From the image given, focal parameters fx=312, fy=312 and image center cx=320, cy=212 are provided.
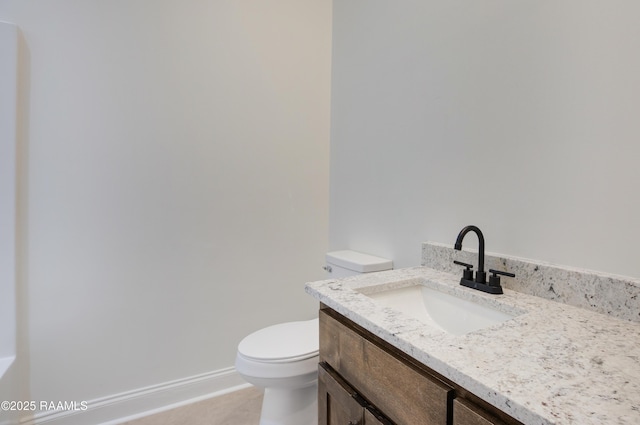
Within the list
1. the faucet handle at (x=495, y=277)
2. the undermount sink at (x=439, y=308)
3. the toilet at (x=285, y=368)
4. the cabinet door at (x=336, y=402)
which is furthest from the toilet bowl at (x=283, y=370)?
the faucet handle at (x=495, y=277)

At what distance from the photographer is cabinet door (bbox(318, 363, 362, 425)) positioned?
85 centimetres

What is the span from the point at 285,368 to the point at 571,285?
3.47ft

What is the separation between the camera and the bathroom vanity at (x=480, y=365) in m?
0.51

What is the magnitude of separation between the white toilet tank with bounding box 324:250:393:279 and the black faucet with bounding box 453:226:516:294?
0.54 metres

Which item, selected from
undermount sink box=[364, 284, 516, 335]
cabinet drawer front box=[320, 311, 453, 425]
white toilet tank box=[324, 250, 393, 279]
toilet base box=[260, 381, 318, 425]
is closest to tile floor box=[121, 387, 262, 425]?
toilet base box=[260, 381, 318, 425]

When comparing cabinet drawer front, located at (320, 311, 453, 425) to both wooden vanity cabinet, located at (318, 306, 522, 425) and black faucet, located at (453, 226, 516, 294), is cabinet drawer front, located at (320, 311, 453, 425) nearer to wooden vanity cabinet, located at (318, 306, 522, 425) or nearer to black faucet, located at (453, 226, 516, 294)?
wooden vanity cabinet, located at (318, 306, 522, 425)

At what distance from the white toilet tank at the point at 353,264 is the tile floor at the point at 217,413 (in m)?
0.87

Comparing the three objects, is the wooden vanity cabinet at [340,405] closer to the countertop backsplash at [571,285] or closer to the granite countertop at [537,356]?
the granite countertop at [537,356]

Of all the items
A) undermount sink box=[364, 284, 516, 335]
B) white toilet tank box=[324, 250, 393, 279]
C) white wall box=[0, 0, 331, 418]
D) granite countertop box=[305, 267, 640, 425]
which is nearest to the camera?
granite countertop box=[305, 267, 640, 425]

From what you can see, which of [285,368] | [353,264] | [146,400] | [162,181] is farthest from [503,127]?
[146,400]

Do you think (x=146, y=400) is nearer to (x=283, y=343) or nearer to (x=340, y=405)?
(x=283, y=343)

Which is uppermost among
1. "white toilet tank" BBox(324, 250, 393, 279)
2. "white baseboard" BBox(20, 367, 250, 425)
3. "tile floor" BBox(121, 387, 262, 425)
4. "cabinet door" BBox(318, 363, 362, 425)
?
"white toilet tank" BBox(324, 250, 393, 279)

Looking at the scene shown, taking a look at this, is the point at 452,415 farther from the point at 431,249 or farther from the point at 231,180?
the point at 231,180

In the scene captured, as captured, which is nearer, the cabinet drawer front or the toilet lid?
the cabinet drawer front
